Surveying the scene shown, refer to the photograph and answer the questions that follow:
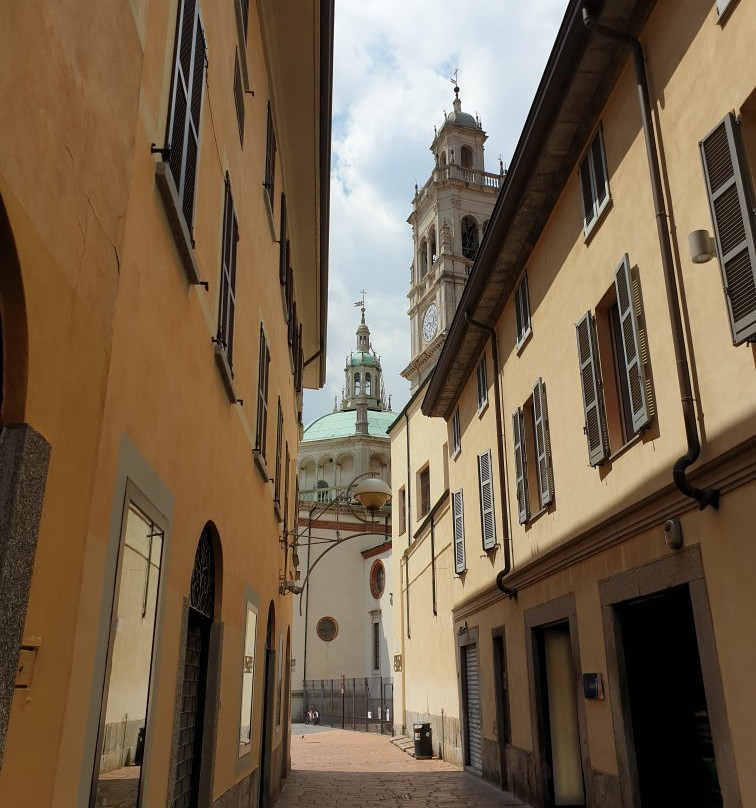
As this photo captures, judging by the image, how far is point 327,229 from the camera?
49.8 feet

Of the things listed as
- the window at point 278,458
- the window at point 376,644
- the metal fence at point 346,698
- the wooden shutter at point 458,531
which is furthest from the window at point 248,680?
the window at point 376,644

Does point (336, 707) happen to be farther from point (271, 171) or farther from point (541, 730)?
point (271, 171)

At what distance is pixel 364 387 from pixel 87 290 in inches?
2483

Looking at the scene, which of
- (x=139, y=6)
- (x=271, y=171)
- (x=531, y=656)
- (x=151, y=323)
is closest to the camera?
(x=139, y=6)

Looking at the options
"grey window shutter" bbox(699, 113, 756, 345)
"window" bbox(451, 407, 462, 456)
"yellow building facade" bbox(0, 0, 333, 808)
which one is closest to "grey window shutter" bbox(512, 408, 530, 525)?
"yellow building facade" bbox(0, 0, 333, 808)

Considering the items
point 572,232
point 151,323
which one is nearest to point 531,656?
point 572,232

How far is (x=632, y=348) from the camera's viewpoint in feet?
25.5

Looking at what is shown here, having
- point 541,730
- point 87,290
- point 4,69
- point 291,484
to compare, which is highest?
point 291,484

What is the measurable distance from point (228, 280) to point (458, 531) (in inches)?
450

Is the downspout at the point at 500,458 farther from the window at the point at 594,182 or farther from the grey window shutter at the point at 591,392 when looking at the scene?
the window at the point at 594,182

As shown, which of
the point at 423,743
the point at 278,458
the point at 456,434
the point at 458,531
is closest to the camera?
the point at 278,458

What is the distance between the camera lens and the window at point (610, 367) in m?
7.86

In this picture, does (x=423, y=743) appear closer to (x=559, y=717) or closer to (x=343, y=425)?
(x=559, y=717)

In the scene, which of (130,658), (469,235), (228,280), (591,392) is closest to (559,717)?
(591,392)
